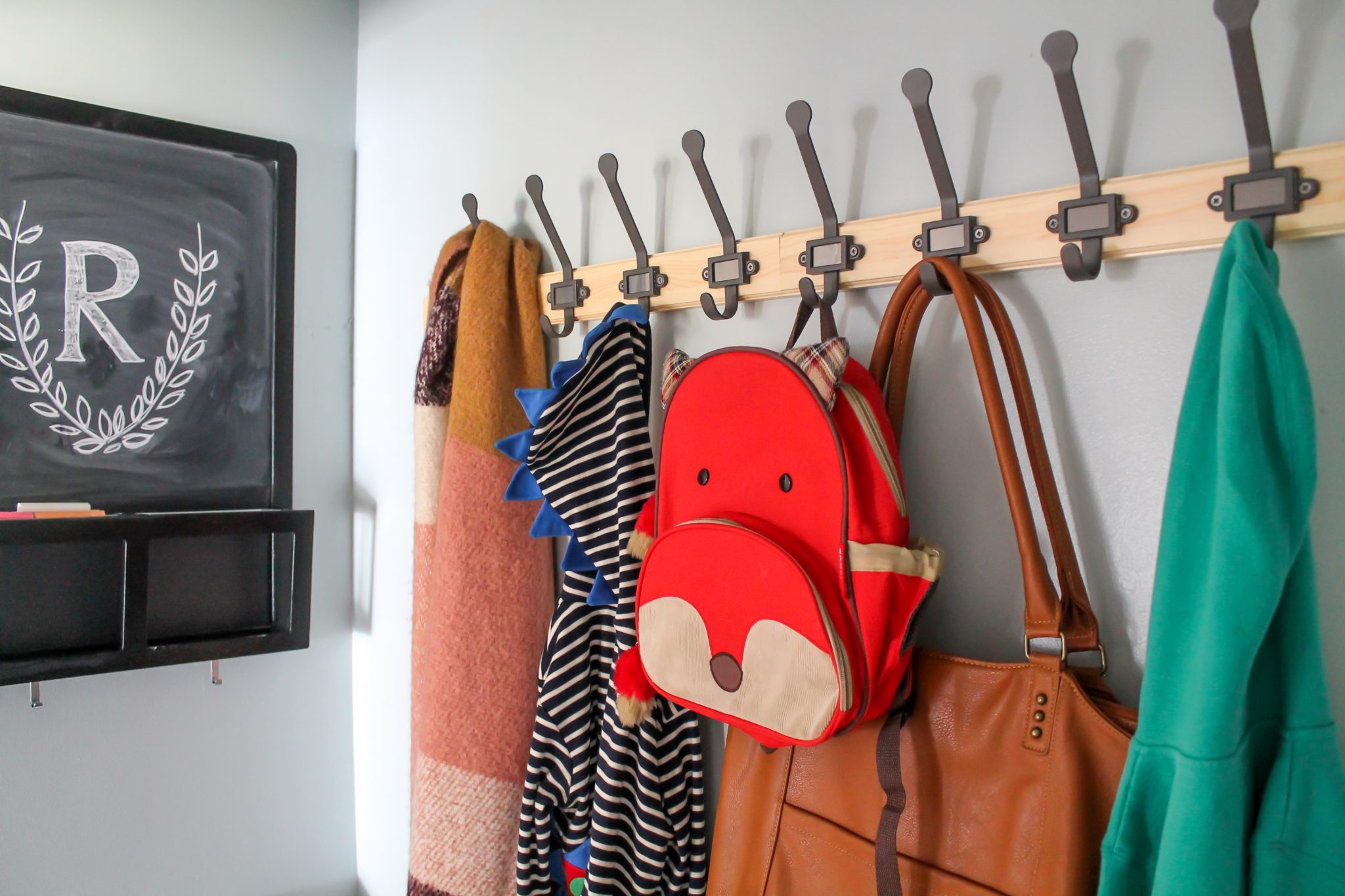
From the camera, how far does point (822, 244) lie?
83cm

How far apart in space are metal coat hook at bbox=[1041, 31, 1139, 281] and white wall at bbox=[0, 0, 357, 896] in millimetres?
1304

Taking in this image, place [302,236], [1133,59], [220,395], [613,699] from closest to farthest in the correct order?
[1133,59], [613,699], [220,395], [302,236]

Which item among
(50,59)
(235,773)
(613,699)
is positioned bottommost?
(235,773)

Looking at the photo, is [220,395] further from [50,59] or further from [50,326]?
[50,59]

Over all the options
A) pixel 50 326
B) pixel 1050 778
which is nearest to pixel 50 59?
pixel 50 326

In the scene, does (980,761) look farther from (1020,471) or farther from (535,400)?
(535,400)

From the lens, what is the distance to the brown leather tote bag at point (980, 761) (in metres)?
0.62

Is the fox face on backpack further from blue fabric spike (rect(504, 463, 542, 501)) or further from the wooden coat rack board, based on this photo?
blue fabric spike (rect(504, 463, 542, 501))

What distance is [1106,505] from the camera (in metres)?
0.69

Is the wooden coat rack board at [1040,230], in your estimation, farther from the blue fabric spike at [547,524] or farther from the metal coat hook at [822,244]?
the blue fabric spike at [547,524]

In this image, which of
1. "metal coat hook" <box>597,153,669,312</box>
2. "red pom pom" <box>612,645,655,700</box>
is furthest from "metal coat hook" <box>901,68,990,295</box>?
"red pom pom" <box>612,645,655,700</box>

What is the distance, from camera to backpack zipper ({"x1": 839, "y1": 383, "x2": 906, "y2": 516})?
0.69 m

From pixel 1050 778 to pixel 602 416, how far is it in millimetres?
581

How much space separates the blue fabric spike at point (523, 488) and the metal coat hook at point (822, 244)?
406 millimetres
